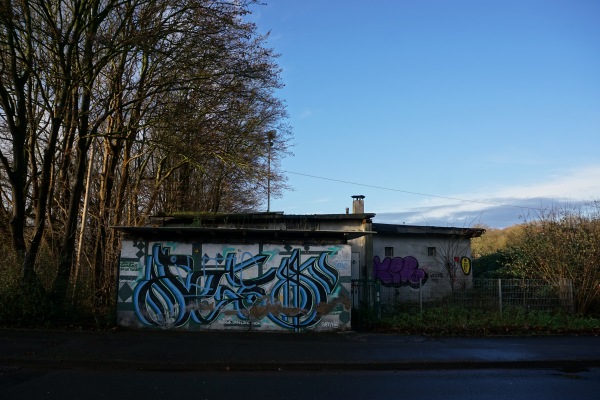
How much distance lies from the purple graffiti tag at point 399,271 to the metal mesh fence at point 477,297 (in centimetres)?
530

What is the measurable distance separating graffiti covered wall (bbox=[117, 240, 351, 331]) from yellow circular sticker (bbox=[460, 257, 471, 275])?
10387 mm

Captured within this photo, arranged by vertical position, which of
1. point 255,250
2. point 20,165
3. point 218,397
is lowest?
point 218,397

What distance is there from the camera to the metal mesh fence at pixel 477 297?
14.4m

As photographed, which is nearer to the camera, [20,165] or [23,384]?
[23,384]

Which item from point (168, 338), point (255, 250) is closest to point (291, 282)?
point (255, 250)

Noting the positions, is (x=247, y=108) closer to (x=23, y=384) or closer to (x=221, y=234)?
(x=221, y=234)

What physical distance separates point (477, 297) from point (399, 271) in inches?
258

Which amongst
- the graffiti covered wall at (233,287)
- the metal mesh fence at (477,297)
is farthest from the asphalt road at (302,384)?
the metal mesh fence at (477,297)

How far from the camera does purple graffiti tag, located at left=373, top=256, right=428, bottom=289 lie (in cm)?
2095

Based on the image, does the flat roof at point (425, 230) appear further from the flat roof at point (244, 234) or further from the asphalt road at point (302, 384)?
the asphalt road at point (302, 384)

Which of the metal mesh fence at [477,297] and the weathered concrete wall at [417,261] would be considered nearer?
the metal mesh fence at [477,297]

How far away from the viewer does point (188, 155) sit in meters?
15.8

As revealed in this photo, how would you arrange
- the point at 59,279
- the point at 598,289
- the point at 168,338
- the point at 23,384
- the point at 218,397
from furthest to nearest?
the point at 598,289
the point at 59,279
the point at 168,338
the point at 23,384
the point at 218,397

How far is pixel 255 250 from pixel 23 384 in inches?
253
